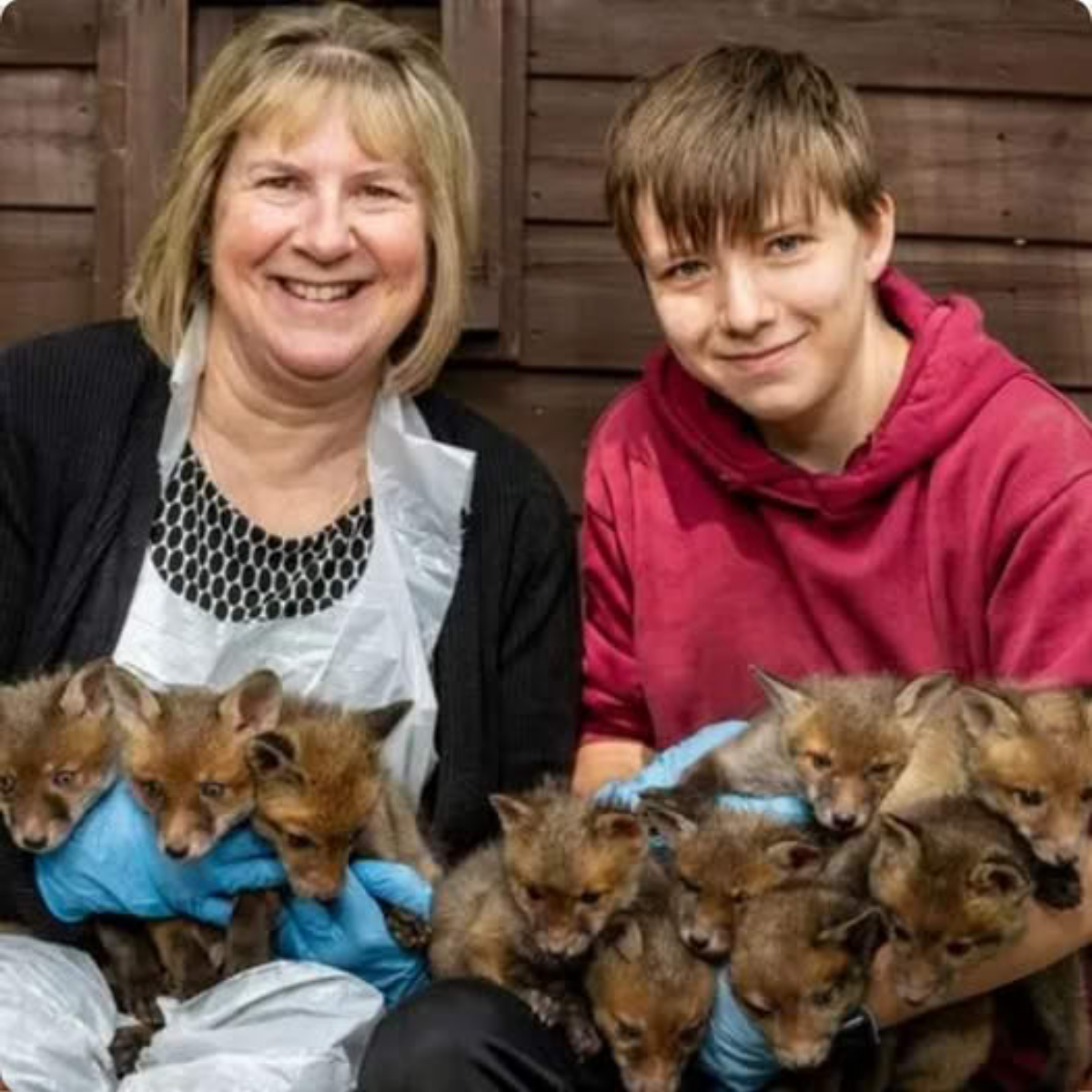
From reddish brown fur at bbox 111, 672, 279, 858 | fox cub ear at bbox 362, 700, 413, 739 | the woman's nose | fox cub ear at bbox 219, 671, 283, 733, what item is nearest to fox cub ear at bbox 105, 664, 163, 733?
reddish brown fur at bbox 111, 672, 279, 858

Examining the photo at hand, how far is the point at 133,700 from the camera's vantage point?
13.2ft

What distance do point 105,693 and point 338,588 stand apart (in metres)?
0.54

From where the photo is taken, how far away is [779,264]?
13.4ft

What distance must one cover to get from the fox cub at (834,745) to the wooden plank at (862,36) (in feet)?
5.15

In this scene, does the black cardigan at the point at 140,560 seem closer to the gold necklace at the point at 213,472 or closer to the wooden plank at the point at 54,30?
the gold necklace at the point at 213,472

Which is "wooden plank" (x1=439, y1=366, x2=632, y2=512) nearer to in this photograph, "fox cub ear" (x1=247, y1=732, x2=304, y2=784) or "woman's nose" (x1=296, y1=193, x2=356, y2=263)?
"woman's nose" (x1=296, y1=193, x2=356, y2=263)

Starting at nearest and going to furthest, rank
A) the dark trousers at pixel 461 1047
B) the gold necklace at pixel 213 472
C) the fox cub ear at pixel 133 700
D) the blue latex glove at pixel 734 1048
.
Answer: the dark trousers at pixel 461 1047 → the blue latex glove at pixel 734 1048 → the fox cub ear at pixel 133 700 → the gold necklace at pixel 213 472

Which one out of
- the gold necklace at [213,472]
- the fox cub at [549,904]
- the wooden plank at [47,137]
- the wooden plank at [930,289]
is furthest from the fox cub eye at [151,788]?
the wooden plank at [47,137]

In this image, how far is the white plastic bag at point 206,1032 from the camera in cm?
367

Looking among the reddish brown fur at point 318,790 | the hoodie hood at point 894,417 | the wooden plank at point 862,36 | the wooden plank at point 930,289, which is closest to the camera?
the reddish brown fur at point 318,790

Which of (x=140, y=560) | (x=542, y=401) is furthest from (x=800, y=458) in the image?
(x=140, y=560)

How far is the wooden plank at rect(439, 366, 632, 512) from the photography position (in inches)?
204

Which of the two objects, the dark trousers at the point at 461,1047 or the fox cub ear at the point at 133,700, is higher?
the fox cub ear at the point at 133,700

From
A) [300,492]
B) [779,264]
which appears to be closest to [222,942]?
[300,492]
